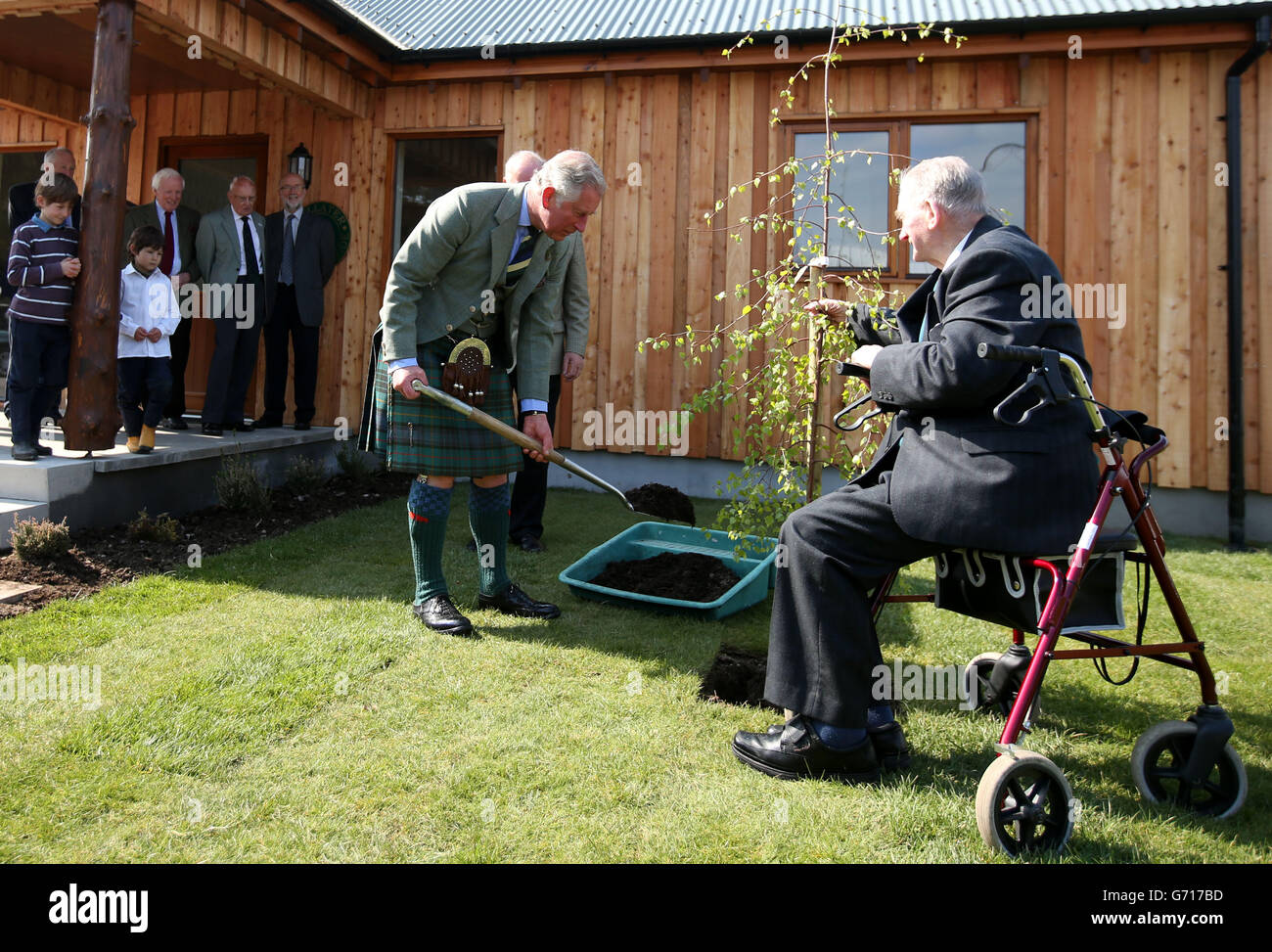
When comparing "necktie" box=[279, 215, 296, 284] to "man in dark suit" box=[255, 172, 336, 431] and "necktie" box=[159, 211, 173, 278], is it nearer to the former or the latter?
"man in dark suit" box=[255, 172, 336, 431]

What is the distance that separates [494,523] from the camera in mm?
4113

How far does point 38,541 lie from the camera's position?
4422 mm

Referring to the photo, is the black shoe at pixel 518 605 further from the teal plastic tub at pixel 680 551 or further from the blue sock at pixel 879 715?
the blue sock at pixel 879 715

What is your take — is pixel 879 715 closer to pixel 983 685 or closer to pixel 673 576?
pixel 983 685

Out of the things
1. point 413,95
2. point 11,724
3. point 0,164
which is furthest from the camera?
point 0,164

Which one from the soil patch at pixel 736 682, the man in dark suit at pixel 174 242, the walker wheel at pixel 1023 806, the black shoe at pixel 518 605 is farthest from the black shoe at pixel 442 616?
the man in dark suit at pixel 174 242

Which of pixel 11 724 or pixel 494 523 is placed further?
pixel 494 523

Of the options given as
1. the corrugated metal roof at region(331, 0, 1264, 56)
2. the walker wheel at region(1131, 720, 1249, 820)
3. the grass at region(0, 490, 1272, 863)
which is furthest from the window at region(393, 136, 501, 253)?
the walker wheel at region(1131, 720, 1249, 820)

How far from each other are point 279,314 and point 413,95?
247 cm

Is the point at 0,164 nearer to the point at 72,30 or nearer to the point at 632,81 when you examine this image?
the point at 72,30

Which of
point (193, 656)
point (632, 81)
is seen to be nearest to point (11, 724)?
point (193, 656)

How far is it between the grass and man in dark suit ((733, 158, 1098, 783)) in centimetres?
23

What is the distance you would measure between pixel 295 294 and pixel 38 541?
12.1 feet

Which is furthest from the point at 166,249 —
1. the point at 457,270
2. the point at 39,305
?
the point at 457,270
